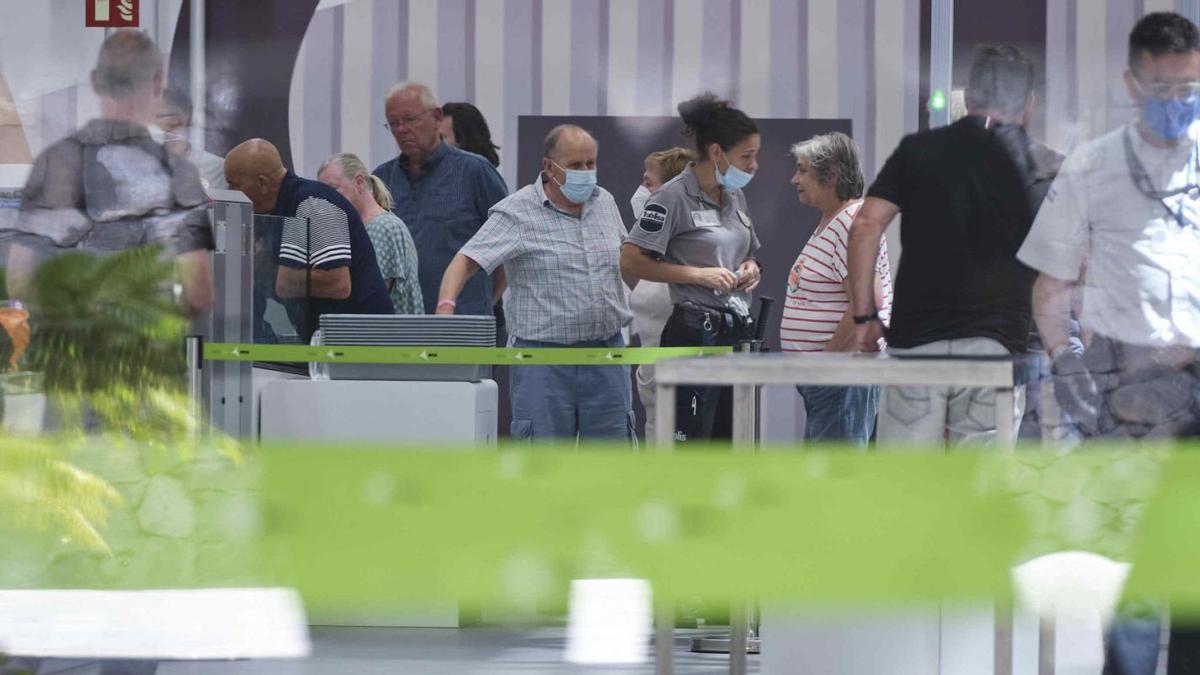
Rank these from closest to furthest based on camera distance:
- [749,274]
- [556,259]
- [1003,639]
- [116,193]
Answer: [1003,639]
[116,193]
[749,274]
[556,259]

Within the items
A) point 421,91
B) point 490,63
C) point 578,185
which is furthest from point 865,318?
point 421,91

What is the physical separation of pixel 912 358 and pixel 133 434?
71.2 inches

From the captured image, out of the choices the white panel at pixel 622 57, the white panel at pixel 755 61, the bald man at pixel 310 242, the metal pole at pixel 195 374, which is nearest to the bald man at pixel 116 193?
the metal pole at pixel 195 374

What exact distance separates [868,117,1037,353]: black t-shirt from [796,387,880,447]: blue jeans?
0.58 metres

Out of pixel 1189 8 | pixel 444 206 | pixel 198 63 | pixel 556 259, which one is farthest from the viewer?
pixel 444 206

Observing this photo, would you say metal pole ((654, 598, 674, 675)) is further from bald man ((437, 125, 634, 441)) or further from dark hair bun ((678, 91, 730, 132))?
dark hair bun ((678, 91, 730, 132))

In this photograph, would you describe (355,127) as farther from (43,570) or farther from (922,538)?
(922,538)

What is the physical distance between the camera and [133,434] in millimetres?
3801

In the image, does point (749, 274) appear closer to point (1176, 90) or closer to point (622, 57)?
point (622, 57)

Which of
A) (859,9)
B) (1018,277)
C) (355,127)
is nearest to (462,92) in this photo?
(355,127)

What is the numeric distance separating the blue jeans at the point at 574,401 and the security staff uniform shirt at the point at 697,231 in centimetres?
31

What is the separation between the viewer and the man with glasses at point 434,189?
458cm

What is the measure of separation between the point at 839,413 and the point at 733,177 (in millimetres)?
711

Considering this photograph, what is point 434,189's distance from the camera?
4.80 m
